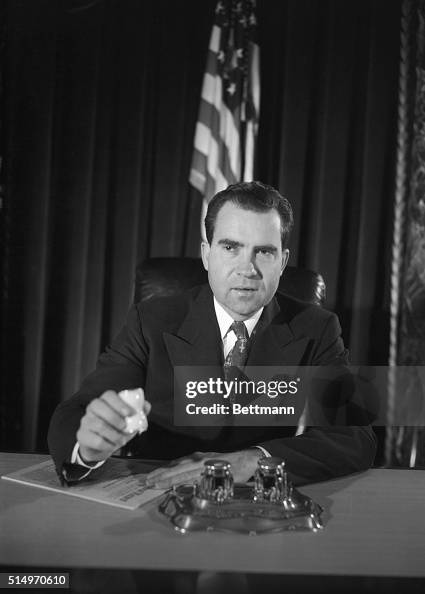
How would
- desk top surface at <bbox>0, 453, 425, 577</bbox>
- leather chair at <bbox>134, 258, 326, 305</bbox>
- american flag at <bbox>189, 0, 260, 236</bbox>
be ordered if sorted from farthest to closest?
american flag at <bbox>189, 0, 260, 236</bbox>, leather chair at <bbox>134, 258, 326, 305</bbox>, desk top surface at <bbox>0, 453, 425, 577</bbox>

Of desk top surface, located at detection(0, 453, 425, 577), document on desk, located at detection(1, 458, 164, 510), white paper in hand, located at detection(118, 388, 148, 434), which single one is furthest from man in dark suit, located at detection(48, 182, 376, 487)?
white paper in hand, located at detection(118, 388, 148, 434)

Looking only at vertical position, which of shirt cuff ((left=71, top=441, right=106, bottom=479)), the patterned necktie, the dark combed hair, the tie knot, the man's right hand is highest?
the dark combed hair

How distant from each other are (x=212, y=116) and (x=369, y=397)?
4.54 ft

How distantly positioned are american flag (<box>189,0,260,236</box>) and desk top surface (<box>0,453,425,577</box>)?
1.77 m

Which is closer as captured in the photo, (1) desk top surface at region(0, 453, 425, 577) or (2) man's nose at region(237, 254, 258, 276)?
(1) desk top surface at region(0, 453, 425, 577)

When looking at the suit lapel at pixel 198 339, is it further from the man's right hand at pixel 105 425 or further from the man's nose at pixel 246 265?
the man's right hand at pixel 105 425

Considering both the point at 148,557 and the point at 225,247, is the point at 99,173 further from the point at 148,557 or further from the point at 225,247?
the point at 148,557

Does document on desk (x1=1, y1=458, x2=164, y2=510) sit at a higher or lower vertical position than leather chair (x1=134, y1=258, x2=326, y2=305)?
lower

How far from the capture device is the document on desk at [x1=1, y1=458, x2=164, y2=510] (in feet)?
3.62

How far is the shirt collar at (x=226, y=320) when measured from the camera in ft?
4.94

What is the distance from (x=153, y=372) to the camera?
4.94 feet

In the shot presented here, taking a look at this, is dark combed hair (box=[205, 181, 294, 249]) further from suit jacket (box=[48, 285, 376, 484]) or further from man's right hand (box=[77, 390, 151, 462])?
man's right hand (box=[77, 390, 151, 462])

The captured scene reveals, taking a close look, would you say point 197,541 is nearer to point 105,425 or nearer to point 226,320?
point 105,425

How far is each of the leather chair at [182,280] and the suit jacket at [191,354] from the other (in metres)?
0.26
